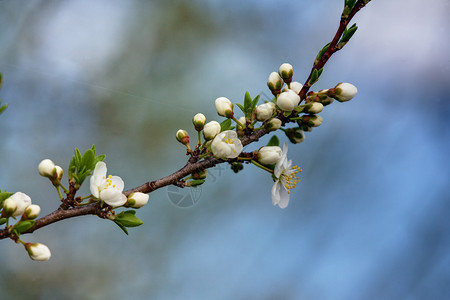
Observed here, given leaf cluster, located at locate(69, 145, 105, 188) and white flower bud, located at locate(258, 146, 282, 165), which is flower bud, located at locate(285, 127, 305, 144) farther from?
leaf cluster, located at locate(69, 145, 105, 188)

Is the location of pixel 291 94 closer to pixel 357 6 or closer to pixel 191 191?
pixel 357 6

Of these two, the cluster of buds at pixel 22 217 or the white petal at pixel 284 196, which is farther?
the white petal at pixel 284 196

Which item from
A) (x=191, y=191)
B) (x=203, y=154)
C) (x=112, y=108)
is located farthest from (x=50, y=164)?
(x=112, y=108)

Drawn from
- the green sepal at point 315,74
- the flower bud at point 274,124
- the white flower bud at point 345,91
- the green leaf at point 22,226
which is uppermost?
the green sepal at point 315,74

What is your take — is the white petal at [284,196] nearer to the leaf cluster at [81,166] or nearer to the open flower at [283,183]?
the open flower at [283,183]

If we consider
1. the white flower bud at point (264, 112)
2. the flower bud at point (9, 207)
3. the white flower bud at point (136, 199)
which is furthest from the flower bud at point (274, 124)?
the flower bud at point (9, 207)

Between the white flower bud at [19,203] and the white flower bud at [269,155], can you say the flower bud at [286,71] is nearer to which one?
the white flower bud at [269,155]

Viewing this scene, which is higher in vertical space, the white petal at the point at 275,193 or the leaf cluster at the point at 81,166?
the leaf cluster at the point at 81,166
